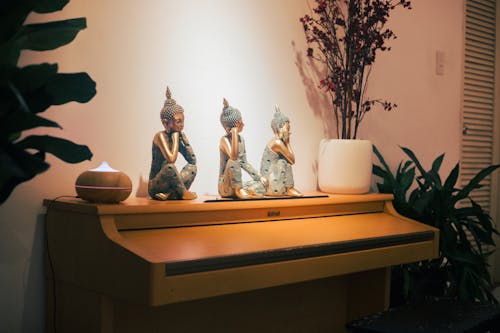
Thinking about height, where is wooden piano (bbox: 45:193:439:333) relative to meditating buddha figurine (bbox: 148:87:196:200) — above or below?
below

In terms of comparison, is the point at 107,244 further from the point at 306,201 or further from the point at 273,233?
the point at 306,201

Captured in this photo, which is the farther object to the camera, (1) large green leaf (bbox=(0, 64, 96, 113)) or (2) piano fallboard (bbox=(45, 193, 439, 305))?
(2) piano fallboard (bbox=(45, 193, 439, 305))

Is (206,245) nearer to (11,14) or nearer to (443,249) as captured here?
(11,14)

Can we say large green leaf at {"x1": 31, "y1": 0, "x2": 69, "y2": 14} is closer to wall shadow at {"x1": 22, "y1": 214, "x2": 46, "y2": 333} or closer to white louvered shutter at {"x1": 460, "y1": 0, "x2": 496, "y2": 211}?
wall shadow at {"x1": 22, "y1": 214, "x2": 46, "y2": 333}

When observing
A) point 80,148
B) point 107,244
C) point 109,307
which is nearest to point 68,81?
point 80,148

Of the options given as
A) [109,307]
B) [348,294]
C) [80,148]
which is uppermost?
[80,148]

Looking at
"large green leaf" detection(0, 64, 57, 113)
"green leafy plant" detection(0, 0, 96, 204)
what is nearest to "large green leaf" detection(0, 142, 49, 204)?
"green leafy plant" detection(0, 0, 96, 204)

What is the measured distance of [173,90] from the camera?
7.57ft

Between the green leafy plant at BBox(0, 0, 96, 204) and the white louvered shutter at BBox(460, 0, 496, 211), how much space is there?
3029mm

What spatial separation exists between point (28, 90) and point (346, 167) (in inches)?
61.9

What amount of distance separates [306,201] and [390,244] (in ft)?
1.20

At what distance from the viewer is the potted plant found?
2.68 meters

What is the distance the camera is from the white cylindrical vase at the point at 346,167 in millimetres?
2666

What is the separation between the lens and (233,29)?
8.25ft
